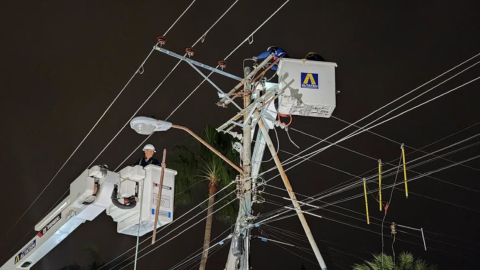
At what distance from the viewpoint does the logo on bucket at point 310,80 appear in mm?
11383

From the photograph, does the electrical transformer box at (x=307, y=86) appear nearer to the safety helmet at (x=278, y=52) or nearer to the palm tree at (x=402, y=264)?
the safety helmet at (x=278, y=52)

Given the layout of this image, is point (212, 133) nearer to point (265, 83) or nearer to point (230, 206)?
point (230, 206)

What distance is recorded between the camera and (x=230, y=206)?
2308 centimetres

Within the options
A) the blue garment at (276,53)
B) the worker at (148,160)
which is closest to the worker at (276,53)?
the blue garment at (276,53)

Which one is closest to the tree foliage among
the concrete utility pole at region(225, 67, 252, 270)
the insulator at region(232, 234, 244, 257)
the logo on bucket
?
the concrete utility pole at region(225, 67, 252, 270)

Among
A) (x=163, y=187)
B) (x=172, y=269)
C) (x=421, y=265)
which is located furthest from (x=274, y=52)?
(x=172, y=269)

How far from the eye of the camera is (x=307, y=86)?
1138 centimetres

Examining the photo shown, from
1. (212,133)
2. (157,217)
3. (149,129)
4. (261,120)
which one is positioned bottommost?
(157,217)

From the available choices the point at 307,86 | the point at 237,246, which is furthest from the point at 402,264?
the point at 307,86

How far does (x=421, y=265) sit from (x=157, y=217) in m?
12.8

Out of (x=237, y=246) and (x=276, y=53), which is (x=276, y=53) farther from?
(x=237, y=246)

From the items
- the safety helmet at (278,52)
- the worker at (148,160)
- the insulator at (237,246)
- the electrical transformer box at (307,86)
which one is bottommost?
the insulator at (237,246)

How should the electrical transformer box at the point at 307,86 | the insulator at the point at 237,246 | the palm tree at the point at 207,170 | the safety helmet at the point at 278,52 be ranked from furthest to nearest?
1. the palm tree at the point at 207,170
2. the insulator at the point at 237,246
3. the safety helmet at the point at 278,52
4. the electrical transformer box at the point at 307,86

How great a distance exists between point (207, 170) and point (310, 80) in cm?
1214
